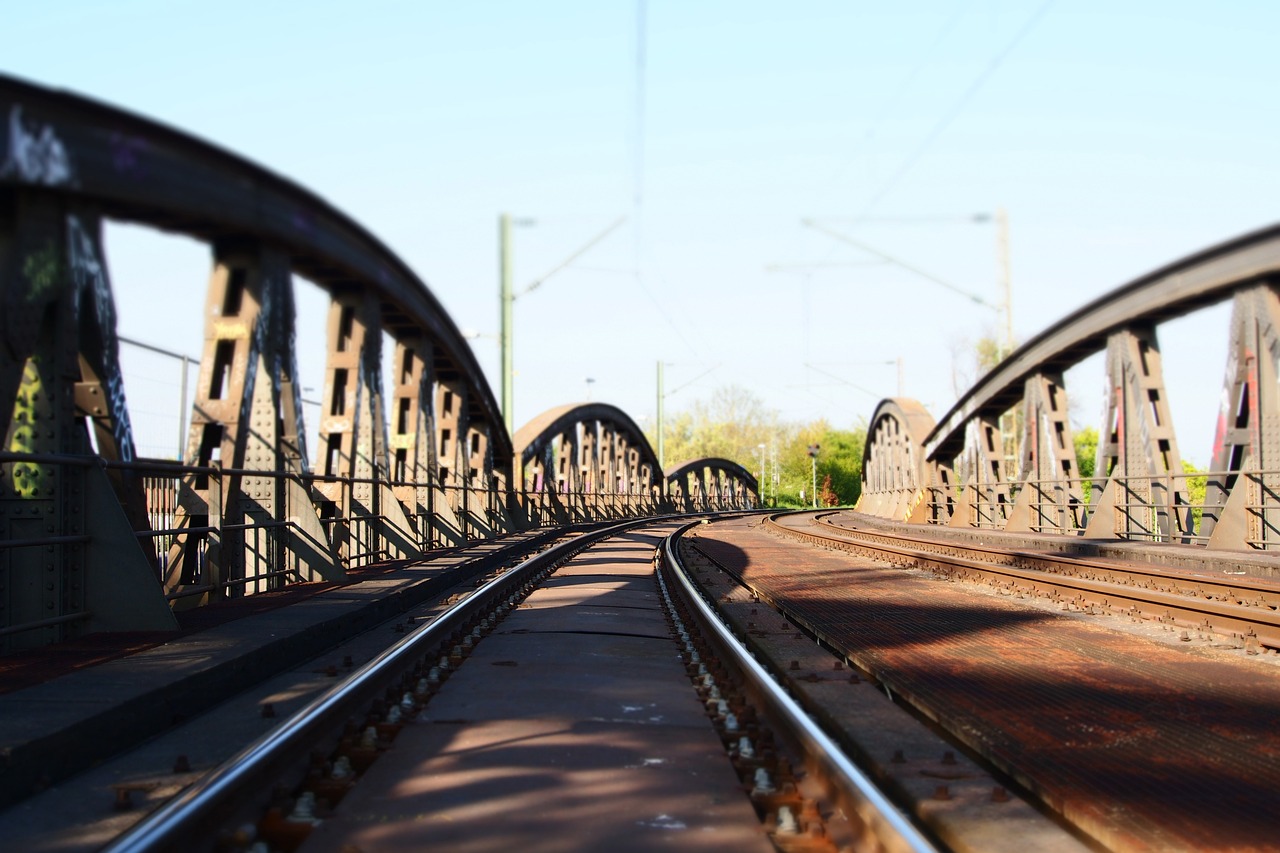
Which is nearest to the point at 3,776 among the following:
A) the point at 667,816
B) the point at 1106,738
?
the point at 667,816

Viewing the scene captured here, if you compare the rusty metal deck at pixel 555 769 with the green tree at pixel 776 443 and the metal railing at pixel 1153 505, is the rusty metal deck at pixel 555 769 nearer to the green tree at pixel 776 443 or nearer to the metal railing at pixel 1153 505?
the metal railing at pixel 1153 505

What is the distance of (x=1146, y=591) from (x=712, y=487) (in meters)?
71.1

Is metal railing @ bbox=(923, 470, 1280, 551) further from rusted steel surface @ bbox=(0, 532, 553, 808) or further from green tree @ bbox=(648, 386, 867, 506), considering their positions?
green tree @ bbox=(648, 386, 867, 506)

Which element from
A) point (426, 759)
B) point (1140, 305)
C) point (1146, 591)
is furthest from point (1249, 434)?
point (426, 759)

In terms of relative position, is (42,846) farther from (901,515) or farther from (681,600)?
(901,515)

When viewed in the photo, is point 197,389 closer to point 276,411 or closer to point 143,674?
point 276,411

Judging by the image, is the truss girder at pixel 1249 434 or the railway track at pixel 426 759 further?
the truss girder at pixel 1249 434

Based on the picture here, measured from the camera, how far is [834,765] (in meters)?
3.98

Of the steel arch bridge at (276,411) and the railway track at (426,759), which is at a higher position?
the steel arch bridge at (276,411)

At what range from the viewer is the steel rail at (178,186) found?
7402mm

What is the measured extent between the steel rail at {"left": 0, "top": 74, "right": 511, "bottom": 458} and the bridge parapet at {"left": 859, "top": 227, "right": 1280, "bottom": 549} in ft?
32.7

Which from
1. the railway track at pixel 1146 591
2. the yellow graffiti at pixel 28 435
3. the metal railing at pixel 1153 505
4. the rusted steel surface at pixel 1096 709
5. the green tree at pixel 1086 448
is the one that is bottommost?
the rusted steel surface at pixel 1096 709

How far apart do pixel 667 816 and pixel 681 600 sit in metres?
7.70

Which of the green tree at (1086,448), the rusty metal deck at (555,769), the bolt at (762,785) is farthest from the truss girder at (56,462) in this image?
the green tree at (1086,448)
